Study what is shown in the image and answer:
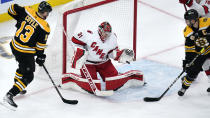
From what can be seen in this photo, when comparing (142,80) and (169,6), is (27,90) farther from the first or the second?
(169,6)

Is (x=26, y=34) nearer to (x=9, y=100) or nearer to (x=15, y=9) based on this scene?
(x=15, y=9)

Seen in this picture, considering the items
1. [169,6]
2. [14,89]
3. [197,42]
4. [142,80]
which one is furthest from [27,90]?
[169,6]

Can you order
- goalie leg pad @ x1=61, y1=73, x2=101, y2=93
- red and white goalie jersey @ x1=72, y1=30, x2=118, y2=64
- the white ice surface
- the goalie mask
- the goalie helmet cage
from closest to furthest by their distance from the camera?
1. the white ice surface
2. the goalie mask
3. red and white goalie jersey @ x1=72, y1=30, x2=118, y2=64
4. goalie leg pad @ x1=61, y1=73, x2=101, y2=93
5. the goalie helmet cage

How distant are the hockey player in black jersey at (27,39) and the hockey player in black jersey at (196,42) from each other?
1.33m

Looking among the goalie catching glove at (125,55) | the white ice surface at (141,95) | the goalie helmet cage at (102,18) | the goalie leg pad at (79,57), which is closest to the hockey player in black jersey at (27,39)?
the white ice surface at (141,95)

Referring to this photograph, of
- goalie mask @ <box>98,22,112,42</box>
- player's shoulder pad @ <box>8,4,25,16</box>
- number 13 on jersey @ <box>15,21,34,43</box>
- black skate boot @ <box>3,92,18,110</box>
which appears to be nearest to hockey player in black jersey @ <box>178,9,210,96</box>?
goalie mask @ <box>98,22,112,42</box>

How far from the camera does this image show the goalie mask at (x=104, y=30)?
4.88m

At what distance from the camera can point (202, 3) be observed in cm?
552

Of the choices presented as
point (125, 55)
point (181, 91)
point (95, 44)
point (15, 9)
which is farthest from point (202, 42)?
point (15, 9)

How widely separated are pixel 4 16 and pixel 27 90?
1.99 m

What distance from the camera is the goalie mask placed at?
4879 millimetres

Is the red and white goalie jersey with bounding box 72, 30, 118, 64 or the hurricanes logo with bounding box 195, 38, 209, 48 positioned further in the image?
the red and white goalie jersey with bounding box 72, 30, 118, 64

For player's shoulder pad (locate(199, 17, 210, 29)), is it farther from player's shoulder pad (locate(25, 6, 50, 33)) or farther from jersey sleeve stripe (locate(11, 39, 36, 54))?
jersey sleeve stripe (locate(11, 39, 36, 54))

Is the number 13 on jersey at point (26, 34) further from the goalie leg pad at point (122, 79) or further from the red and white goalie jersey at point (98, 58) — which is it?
the goalie leg pad at point (122, 79)
